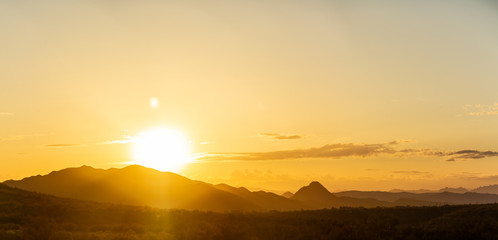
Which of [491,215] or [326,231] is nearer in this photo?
[326,231]

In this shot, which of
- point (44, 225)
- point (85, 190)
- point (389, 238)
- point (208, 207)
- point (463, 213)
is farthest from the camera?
point (85, 190)

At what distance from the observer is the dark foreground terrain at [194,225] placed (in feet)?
83.2

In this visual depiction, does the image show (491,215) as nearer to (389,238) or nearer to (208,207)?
(389,238)

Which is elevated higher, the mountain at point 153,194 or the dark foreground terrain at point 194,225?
the dark foreground terrain at point 194,225

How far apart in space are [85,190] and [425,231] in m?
182

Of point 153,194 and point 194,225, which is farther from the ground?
point 194,225

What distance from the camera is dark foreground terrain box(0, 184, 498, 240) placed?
83.2 feet

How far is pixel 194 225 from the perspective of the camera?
94.3ft

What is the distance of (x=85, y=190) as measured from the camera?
185 metres

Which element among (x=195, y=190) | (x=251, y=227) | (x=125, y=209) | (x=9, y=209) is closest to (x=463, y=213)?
(x=251, y=227)

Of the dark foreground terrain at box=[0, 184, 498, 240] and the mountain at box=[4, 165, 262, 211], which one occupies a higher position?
the dark foreground terrain at box=[0, 184, 498, 240]

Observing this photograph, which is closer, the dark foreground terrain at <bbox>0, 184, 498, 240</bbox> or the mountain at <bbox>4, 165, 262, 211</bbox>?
the dark foreground terrain at <bbox>0, 184, 498, 240</bbox>

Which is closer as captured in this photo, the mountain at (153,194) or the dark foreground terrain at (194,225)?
the dark foreground terrain at (194,225)

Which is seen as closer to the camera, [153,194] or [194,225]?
[194,225]
